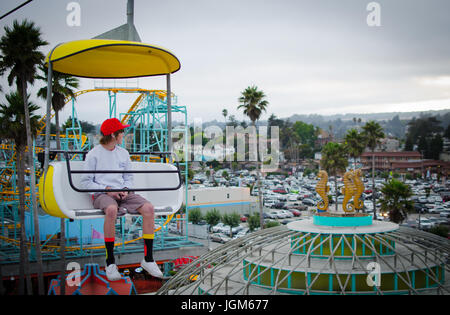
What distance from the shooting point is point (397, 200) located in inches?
1763

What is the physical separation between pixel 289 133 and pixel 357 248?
10745 centimetres

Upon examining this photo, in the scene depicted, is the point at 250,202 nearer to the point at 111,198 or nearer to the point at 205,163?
the point at 205,163

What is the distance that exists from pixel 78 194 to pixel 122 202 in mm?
587

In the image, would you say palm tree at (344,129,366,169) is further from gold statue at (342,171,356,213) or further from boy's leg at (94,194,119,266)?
boy's leg at (94,194,119,266)

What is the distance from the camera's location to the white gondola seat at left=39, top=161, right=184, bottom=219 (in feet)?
17.3

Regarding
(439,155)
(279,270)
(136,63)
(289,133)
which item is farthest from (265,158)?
(136,63)

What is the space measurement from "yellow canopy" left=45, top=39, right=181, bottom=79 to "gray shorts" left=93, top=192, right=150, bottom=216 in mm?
1783

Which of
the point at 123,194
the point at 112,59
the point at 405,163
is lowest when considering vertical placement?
the point at 405,163

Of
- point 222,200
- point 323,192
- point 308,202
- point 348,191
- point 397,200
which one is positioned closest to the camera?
point 348,191

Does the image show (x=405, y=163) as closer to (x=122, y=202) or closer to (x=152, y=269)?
(x=122, y=202)

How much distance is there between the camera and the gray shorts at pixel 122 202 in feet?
17.8

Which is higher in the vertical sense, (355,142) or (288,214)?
(355,142)

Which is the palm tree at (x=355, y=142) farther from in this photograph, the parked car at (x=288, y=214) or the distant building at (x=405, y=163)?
the distant building at (x=405, y=163)

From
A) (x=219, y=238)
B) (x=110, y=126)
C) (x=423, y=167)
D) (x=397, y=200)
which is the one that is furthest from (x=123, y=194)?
(x=423, y=167)
